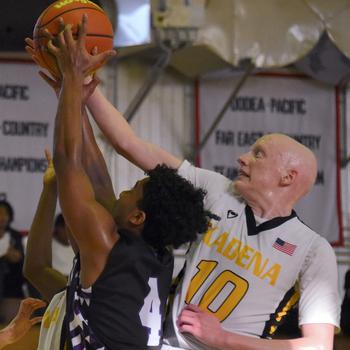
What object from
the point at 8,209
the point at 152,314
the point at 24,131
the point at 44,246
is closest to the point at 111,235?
the point at 152,314

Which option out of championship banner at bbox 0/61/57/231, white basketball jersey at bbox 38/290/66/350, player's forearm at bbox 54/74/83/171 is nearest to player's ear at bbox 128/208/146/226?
player's forearm at bbox 54/74/83/171

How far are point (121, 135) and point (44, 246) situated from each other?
1.87 feet

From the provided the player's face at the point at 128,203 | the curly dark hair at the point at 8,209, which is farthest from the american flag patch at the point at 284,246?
the curly dark hair at the point at 8,209

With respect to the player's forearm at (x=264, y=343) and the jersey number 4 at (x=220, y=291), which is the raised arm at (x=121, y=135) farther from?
the player's forearm at (x=264, y=343)

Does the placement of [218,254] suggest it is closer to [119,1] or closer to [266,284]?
[266,284]

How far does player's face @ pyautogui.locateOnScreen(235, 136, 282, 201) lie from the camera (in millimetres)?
4027

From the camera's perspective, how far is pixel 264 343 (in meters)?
3.83

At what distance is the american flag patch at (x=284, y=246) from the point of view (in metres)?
3.96

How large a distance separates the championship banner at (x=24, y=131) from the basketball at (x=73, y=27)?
18.8 feet

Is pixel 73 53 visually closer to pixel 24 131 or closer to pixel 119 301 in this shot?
pixel 119 301

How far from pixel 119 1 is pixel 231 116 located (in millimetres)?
2193

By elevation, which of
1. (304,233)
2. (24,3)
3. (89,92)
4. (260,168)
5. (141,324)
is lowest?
(141,324)

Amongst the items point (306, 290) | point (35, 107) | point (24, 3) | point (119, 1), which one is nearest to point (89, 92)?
point (306, 290)

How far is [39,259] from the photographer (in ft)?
13.5
